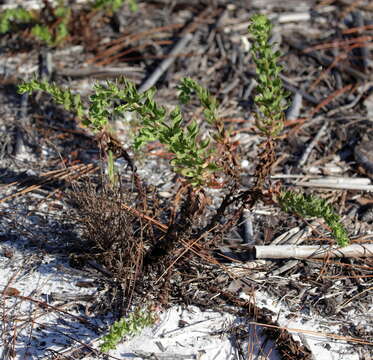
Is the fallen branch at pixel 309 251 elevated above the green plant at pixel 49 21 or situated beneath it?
situated beneath

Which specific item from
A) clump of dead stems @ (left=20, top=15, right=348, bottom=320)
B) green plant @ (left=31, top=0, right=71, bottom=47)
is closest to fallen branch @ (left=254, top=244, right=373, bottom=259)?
clump of dead stems @ (left=20, top=15, right=348, bottom=320)

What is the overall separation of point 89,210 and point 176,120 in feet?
2.46

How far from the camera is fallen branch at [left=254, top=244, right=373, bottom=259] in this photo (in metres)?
3.30

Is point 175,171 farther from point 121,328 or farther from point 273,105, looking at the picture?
point 121,328

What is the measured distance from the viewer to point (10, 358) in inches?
112

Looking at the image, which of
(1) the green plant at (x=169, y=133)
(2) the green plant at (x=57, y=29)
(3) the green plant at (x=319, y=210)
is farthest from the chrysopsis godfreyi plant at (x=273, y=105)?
(2) the green plant at (x=57, y=29)

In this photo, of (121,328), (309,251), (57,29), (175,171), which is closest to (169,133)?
(175,171)

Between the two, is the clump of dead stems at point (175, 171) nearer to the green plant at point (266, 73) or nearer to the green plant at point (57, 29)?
the green plant at point (266, 73)

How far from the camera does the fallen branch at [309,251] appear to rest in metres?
3.30

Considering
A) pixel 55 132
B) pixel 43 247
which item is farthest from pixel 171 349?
pixel 55 132

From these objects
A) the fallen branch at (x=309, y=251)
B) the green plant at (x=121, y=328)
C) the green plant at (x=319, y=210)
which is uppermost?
the green plant at (x=319, y=210)

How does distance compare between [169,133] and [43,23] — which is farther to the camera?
[43,23]

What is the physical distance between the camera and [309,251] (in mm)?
3354

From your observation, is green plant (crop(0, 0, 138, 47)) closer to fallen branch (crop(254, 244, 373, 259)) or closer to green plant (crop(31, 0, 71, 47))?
green plant (crop(31, 0, 71, 47))
